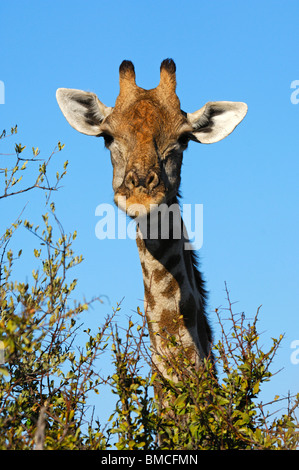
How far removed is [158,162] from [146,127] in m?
0.57

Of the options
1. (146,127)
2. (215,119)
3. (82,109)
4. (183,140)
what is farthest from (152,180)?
(82,109)

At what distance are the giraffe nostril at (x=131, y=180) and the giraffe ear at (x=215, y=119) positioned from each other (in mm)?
1759

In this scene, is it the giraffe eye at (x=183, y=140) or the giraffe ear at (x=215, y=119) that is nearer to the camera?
the giraffe eye at (x=183, y=140)

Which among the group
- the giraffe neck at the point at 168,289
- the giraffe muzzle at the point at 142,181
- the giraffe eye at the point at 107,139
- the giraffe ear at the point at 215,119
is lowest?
the giraffe neck at the point at 168,289

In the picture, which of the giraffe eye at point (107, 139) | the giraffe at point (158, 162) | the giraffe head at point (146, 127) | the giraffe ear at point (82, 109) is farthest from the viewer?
the giraffe ear at point (82, 109)

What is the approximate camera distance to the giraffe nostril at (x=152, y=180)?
662 centimetres

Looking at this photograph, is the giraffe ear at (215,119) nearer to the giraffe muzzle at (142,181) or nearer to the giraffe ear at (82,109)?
the giraffe ear at (82,109)

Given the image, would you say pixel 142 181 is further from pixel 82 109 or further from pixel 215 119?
pixel 82 109

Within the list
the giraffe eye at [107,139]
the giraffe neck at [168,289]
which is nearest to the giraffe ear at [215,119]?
the giraffe eye at [107,139]
